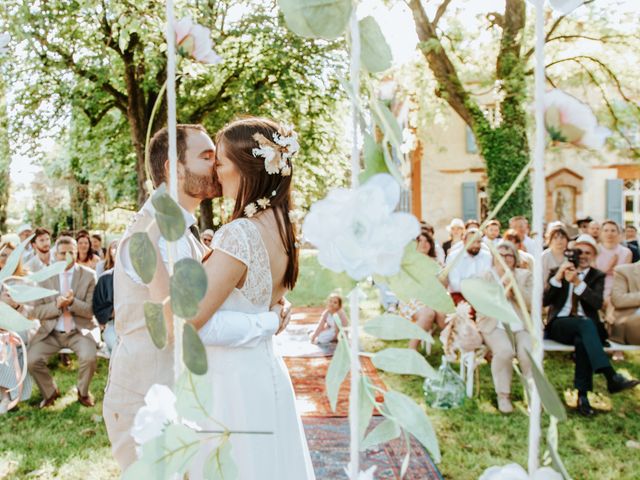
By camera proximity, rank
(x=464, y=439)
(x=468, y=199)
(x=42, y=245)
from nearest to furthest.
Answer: (x=464, y=439) < (x=42, y=245) < (x=468, y=199)

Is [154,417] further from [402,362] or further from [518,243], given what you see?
[518,243]

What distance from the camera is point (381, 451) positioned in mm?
3875

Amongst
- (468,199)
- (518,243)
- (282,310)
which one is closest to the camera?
(282,310)

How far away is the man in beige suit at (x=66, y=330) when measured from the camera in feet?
16.1

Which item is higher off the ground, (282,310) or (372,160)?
(372,160)

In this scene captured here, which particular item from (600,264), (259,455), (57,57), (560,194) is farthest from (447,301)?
(560,194)

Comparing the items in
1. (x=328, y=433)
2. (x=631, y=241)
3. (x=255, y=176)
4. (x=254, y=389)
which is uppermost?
(x=255, y=176)

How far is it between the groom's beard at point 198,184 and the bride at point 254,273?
0.04m

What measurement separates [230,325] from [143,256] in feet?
2.97

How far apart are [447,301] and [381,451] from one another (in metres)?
3.53

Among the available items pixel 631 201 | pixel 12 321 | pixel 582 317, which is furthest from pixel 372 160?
pixel 631 201

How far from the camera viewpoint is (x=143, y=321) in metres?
1.68

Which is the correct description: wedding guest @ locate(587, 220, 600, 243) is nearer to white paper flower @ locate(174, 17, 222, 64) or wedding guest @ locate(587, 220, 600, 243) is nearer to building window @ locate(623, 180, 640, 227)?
white paper flower @ locate(174, 17, 222, 64)

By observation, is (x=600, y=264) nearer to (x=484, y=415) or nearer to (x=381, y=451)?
(x=484, y=415)
